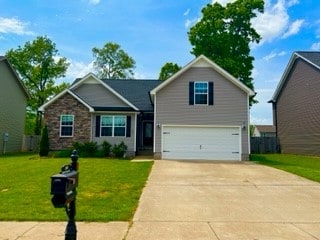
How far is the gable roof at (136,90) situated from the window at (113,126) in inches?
82.5

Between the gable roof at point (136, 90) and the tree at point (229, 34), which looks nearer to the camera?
the gable roof at point (136, 90)

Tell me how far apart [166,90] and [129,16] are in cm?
817

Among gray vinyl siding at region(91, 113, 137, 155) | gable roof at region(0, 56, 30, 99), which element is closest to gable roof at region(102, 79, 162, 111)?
gray vinyl siding at region(91, 113, 137, 155)

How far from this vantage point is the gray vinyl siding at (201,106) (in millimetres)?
20344

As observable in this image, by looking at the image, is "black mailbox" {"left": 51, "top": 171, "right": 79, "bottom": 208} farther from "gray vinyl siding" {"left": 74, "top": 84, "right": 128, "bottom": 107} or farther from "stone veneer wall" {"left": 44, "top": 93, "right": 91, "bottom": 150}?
"gray vinyl siding" {"left": 74, "top": 84, "right": 128, "bottom": 107}

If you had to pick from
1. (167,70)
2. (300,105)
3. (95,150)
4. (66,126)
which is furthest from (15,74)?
A: (300,105)

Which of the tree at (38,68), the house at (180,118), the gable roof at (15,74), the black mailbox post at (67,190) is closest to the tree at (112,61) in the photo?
the tree at (38,68)

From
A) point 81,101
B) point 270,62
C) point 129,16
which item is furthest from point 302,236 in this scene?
point 270,62

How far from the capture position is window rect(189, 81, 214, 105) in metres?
20.7

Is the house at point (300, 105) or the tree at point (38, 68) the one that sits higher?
the tree at point (38, 68)

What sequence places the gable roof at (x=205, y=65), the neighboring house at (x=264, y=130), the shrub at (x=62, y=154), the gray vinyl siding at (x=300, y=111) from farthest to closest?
the neighboring house at (x=264, y=130)
the gray vinyl siding at (x=300, y=111)
the gable roof at (x=205, y=65)
the shrub at (x=62, y=154)

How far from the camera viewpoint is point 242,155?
20.0 m

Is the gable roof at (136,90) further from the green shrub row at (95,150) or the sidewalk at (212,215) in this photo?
Result: the sidewalk at (212,215)

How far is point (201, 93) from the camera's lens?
20.8m
